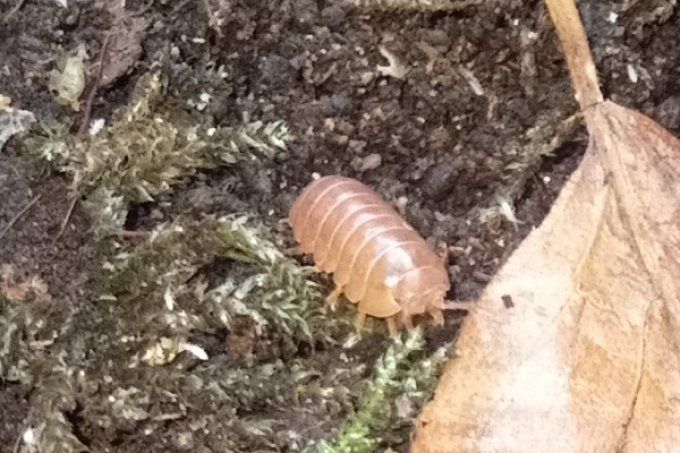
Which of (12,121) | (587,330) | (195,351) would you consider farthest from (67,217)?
(587,330)

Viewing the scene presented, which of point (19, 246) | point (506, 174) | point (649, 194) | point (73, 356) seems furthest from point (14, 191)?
point (649, 194)

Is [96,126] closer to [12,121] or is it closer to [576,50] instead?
[12,121]

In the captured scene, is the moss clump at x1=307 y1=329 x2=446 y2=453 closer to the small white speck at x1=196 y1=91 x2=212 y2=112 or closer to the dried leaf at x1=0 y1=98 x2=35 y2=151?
the small white speck at x1=196 y1=91 x2=212 y2=112

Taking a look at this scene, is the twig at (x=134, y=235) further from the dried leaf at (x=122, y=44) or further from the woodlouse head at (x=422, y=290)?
the woodlouse head at (x=422, y=290)

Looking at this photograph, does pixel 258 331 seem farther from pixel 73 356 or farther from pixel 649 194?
pixel 649 194

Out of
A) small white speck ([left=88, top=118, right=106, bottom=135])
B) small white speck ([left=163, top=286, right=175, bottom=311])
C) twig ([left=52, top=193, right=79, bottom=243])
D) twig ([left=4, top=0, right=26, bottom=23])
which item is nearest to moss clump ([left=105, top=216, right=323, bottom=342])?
small white speck ([left=163, top=286, right=175, bottom=311])

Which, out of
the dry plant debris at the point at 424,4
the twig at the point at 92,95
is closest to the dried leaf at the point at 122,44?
the twig at the point at 92,95
